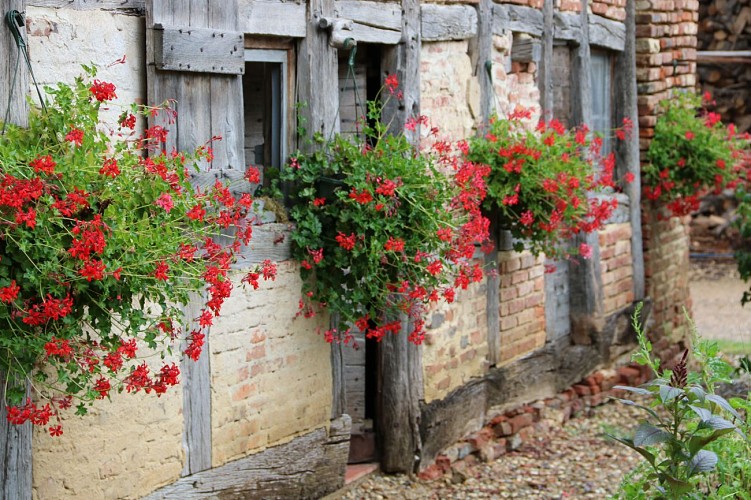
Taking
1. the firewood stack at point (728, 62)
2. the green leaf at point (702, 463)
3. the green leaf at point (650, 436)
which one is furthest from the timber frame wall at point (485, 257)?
the firewood stack at point (728, 62)

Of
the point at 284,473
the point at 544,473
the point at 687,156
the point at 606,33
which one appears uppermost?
the point at 606,33

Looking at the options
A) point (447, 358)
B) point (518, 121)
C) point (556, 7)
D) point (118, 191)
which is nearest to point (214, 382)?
point (118, 191)

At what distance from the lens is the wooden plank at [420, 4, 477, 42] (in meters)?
6.50

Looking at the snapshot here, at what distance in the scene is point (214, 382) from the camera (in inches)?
207

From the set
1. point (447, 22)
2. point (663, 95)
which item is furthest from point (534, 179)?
point (663, 95)

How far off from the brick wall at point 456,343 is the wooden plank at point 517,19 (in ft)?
5.43

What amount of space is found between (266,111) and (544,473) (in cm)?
290

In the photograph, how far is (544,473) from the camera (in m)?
7.06

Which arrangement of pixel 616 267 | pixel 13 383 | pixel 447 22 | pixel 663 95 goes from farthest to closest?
pixel 663 95
pixel 616 267
pixel 447 22
pixel 13 383

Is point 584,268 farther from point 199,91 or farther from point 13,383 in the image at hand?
point 13,383

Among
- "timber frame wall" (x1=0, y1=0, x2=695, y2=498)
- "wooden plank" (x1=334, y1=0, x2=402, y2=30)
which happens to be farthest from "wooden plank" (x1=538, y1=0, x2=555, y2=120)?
"wooden plank" (x1=334, y1=0, x2=402, y2=30)

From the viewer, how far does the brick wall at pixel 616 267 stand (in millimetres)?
9086

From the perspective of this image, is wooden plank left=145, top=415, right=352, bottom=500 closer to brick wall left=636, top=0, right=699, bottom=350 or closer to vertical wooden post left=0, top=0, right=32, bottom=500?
vertical wooden post left=0, top=0, right=32, bottom=500

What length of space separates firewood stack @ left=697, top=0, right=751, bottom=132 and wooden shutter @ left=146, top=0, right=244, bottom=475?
11.7 m
